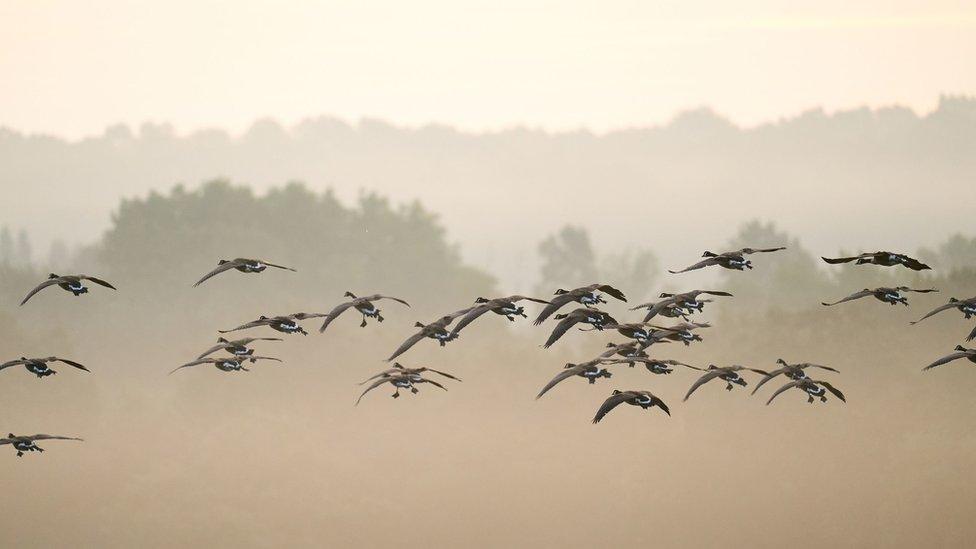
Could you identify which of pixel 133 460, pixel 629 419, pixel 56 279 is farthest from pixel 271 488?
pixel 56 279

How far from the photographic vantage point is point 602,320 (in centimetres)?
4294

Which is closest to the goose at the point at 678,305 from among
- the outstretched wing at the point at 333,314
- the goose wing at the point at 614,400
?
the goose wing at the point at 614,400

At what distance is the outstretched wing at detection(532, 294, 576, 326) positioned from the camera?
40.1 meters

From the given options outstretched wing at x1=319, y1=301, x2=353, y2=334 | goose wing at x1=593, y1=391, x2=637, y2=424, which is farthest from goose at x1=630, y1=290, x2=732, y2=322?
outstretched wing at x1=319, y1=301, x2=353, y2=334

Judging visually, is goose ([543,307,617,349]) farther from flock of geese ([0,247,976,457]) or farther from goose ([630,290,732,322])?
goose ([630,290,732,322])

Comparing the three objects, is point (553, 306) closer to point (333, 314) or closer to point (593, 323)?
point (593, 323)

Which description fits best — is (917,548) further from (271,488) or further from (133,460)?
(133,460)

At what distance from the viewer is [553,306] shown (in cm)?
4031

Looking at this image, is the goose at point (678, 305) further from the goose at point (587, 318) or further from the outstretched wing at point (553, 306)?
the outstretched wing at point (553, 306)

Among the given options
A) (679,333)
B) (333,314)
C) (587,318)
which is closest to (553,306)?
(587,318)

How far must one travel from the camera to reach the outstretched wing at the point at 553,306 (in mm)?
40094

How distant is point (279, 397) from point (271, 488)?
60.4 feet

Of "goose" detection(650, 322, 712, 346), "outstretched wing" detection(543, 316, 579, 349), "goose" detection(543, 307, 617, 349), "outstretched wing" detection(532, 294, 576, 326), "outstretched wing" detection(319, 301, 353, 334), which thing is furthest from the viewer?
"goose" detection(650, 322, 712, 346)

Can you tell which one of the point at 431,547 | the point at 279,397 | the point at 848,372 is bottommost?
the point at 431,547
